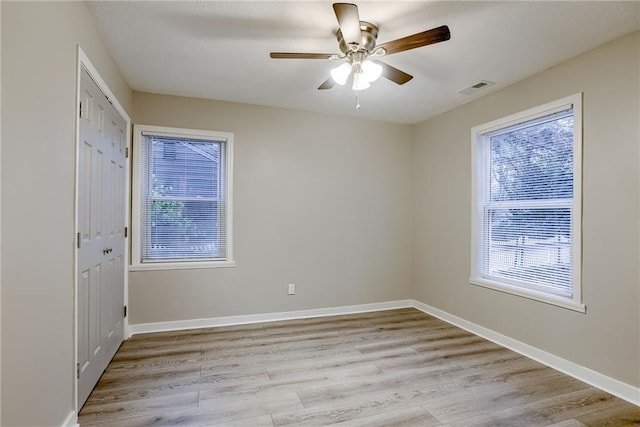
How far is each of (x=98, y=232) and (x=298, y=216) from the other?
2122 mm

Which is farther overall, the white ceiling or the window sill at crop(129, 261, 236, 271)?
the window sill at crop(129, 261, 236, 271)

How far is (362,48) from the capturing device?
7.02 feet

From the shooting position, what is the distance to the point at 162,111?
11.7ft

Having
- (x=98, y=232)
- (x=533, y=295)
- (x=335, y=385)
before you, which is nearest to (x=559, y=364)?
(x=533, y=295)

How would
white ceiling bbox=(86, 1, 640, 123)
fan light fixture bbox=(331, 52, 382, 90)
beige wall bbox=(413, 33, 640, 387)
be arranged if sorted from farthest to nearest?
beige wall bbox=(413, 33, 640, 387), fan light fixture bbox=(331, 52, 382, 90), white ceiling bbox=(86, 1, 640, 123)

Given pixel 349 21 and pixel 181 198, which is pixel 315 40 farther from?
pixel 181 198

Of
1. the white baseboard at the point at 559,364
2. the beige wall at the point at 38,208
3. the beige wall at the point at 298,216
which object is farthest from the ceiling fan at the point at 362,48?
the white baseboard at the point at 559,364

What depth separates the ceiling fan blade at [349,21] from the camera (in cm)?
171

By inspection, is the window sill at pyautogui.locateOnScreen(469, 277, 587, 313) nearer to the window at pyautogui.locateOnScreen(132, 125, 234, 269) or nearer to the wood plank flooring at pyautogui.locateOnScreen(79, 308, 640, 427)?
the wood plank flooring at pyautogui.locateOnScreen(79, 308, 640, 427)

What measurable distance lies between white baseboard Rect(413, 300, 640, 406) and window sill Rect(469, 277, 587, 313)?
44cm

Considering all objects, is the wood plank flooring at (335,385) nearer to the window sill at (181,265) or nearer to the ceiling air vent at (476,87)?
the window sill at (181,265)

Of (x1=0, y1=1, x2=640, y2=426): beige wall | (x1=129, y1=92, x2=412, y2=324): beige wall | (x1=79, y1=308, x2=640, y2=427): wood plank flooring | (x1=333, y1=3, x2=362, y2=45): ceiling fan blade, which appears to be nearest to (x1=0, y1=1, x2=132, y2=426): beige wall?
(x1=0, y1=1, x2=640, y2=426): beige wall

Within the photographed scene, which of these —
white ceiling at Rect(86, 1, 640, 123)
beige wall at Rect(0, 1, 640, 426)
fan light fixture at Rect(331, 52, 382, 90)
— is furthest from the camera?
fan light fixture at Rect(331, 52, 382, 90)

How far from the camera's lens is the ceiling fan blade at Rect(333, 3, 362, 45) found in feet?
5.62
